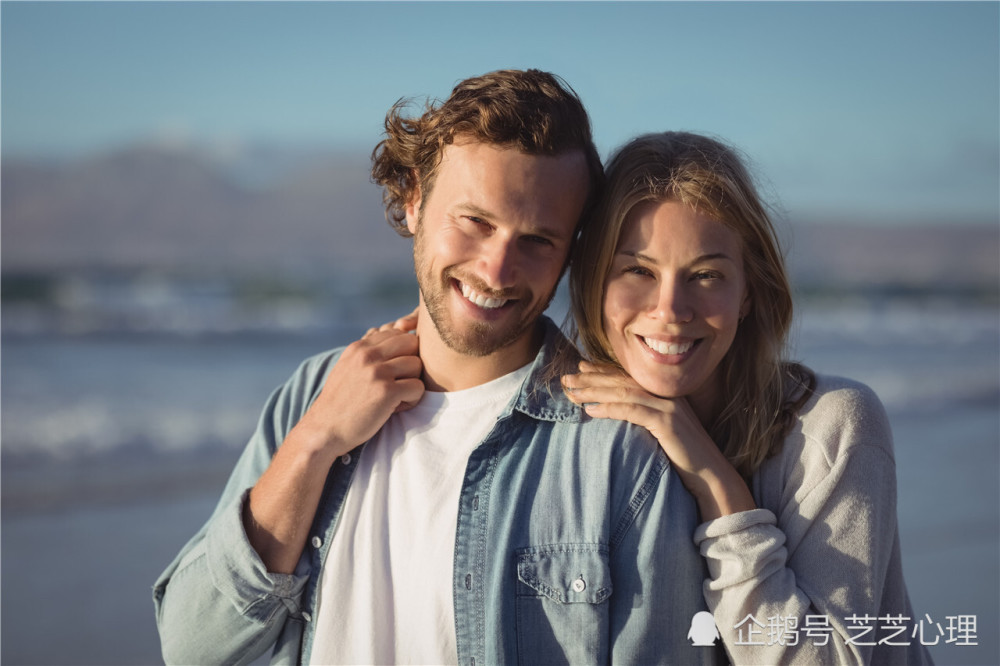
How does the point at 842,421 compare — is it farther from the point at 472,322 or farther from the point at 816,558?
the point at 472,322

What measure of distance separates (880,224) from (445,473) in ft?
77.5

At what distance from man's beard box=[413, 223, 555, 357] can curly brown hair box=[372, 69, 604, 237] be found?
0.26 m

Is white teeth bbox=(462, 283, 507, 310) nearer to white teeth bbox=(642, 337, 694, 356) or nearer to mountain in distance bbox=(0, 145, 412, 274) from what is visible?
white teeth bbox=(642, 337, 694, 356)

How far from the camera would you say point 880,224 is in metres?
23.6

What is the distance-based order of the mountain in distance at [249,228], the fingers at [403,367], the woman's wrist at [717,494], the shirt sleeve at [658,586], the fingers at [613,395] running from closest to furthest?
1. the shirt sleeve at [658,586]
2. the woman's wrist at [717,494]
3. the fingers at [613,395]
4. the fingers at [403,367]
5. the mountain in distance at [249,228]

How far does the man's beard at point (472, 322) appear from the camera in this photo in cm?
251

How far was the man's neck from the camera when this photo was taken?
266 centimetres

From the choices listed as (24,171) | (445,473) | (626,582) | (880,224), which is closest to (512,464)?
(445,473)

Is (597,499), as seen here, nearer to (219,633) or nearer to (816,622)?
(816,622)

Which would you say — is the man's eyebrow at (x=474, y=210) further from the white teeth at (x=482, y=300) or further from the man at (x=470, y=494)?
the white teeth at (x=482, y=300)

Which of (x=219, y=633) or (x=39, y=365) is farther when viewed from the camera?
(x=39, y=365)

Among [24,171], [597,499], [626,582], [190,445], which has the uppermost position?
[24,171]

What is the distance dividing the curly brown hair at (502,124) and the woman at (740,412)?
19 cm

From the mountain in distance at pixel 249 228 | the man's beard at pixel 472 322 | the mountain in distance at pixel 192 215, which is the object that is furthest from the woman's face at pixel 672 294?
the mountain in distance at pixel 192 215
